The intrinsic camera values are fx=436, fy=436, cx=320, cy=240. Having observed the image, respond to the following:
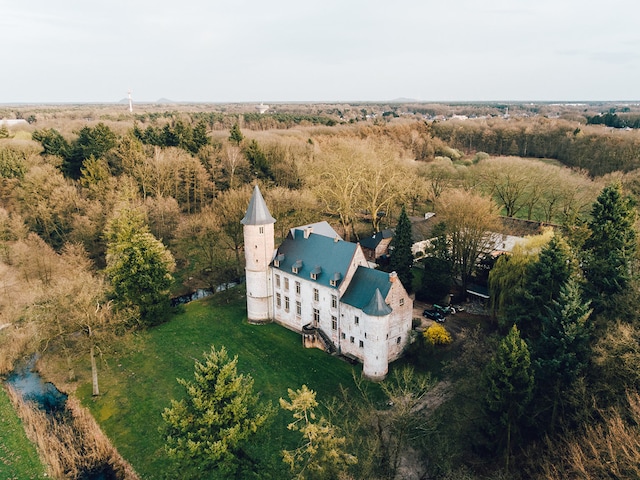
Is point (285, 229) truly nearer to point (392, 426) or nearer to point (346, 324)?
point (346, 324)

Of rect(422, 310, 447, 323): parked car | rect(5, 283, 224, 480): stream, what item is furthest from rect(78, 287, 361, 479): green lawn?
rect(422, 310, 447, 323): parked car

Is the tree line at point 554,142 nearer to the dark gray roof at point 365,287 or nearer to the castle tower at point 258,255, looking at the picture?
the dark gray roof at point 365,287

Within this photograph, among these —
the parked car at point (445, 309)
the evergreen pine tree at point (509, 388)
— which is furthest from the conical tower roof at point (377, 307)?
the parked car at point (445, 309)

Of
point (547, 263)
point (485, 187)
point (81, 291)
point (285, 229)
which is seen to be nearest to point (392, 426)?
point (547, 263)

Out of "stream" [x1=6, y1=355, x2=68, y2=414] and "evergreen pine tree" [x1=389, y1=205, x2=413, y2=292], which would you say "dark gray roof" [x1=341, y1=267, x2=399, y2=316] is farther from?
"stream" [x1=6, y1=355, x2=68, y2=414]

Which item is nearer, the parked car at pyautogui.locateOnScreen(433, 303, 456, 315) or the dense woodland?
the dense woodland

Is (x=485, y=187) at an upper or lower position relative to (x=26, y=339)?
upper

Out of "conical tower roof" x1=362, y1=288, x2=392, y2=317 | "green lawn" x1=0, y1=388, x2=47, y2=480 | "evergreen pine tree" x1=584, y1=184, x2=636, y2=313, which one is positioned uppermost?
"evergreen pine tree" x1=584, y1=184, x2=636, y2=313

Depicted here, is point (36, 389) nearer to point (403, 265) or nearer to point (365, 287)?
point (365, 287)
